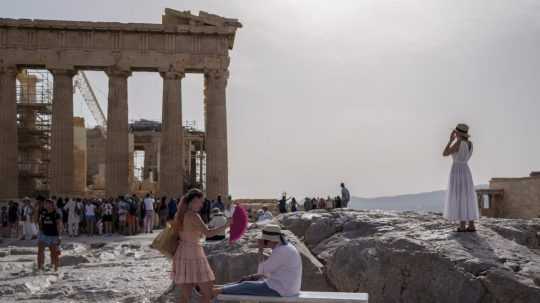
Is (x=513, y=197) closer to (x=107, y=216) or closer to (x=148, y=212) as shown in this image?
(x=148, y=212)

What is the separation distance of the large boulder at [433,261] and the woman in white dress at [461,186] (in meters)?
0.22

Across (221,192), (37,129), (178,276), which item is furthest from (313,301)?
(37,129)

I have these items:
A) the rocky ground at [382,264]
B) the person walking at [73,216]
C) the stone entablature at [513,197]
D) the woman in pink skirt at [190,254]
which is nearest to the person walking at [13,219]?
the person walking at [73,216]

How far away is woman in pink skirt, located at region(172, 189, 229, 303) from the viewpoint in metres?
6.59

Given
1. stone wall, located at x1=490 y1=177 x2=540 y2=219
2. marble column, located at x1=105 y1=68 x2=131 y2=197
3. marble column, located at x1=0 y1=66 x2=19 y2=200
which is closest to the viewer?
stone wall, located at x1=490 y1=177 x2=540 y2=219

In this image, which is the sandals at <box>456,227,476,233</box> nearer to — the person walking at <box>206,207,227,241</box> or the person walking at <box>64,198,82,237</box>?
the person walking at <box>206,207,227,241</box>

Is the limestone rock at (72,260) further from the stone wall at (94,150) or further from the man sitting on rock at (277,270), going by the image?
the stone wall at (94,150)

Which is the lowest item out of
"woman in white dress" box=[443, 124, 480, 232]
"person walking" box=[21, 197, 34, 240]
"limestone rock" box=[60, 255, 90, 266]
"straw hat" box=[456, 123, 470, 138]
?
"limestone rock" box=[60, 255, 90, 266]

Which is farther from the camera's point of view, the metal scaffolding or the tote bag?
the metal scaffolding

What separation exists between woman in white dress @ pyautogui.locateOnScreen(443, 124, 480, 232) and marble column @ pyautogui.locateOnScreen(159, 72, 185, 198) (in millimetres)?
25742

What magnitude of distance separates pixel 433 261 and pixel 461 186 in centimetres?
138

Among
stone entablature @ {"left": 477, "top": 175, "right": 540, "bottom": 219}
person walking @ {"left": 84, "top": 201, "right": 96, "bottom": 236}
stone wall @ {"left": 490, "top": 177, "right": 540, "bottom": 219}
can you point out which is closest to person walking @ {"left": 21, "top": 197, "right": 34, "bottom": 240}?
person walking @ {"left": 84, "top": 201, "right": 96, "bottom": 236}

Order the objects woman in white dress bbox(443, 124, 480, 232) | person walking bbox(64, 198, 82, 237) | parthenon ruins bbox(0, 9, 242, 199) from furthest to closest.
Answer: parthenon ruins bbox(0, 9, 242, 199)
person walking bbox(64, 198, 82, 237)
woman in white dress bbox(443, 124, 480, 232)

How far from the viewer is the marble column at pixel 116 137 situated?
1297 inches
